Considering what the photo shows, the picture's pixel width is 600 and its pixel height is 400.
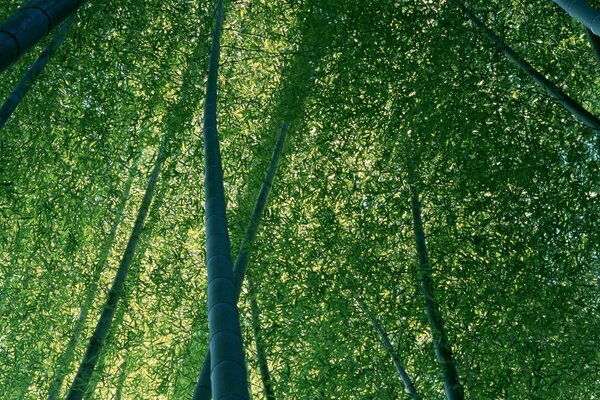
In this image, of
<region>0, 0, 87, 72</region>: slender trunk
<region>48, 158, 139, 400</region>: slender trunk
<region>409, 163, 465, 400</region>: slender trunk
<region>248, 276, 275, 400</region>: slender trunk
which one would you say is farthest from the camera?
<region>48, 158, 139, 400</region>: slender trunk

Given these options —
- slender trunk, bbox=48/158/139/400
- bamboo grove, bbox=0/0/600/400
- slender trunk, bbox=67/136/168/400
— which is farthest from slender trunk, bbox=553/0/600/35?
slender trunk, bbox=48/158/139/400

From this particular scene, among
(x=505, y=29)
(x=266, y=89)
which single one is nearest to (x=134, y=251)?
(x=266, y=89)

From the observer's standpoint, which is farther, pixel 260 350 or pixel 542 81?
pixel 260 350

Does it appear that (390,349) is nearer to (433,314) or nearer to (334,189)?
(433,314)

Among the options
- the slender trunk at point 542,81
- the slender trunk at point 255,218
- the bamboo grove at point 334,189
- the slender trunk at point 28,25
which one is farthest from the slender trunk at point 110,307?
the slender trunk at point 28,25

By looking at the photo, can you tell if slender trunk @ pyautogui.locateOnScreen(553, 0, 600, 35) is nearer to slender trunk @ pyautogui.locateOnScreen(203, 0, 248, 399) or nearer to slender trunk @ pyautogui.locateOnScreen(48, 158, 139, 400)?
slender trunk @ pyautogui.locateOnScreen(203, 0, 248, 399)

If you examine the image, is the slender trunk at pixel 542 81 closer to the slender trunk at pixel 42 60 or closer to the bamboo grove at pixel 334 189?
the bamboo grove at pixel 334 189

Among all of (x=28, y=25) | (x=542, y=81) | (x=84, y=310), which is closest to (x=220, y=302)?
(x=28, y=25)
